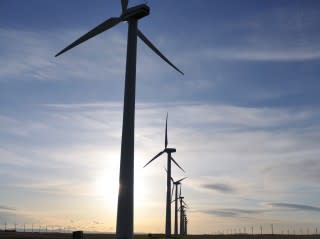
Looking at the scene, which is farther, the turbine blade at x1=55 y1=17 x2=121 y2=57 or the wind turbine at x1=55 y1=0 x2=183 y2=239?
the turbine blade at x1=55 y1=17 x2=121 y2=57

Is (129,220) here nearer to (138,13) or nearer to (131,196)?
(131,196)

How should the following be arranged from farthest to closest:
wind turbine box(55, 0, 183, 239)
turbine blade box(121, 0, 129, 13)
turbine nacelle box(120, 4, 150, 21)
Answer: turbine blade box(121, 0, 129, 13)
turbine nacelle box(120, 4, 150, 21)
wind turbine box(55, 0, 183, 239)

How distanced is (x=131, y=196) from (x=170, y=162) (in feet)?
231

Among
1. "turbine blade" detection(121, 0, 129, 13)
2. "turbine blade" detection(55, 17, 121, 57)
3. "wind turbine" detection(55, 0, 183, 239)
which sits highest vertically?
"turbine blade" detection(121, 0, 129, 13)

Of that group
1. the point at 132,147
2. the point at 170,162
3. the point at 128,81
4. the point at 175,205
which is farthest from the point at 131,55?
the point at 175,205

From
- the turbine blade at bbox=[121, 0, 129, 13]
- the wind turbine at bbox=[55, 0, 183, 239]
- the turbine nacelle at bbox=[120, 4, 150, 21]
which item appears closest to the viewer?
the wind turbine at bbox=[55, 0, 183, 239]

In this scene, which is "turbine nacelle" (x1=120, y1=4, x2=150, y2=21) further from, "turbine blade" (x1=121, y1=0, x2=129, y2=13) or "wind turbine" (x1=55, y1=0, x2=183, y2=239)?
"turbine blade" (x1=121, y1=0, x2=129, y2=13)

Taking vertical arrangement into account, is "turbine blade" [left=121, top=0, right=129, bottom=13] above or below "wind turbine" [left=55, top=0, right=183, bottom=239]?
above

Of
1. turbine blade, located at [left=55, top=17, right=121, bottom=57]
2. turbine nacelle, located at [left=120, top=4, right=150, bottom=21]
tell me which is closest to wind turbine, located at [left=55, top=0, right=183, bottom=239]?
turbine nacelle, located at [left=120, top=4, right=150, bottom=21]

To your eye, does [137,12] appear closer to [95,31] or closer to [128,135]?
[95,31]

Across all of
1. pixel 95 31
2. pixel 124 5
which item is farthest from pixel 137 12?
pixel 95 31

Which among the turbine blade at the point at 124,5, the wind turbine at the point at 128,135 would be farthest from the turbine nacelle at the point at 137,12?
the turbine blade at the point at 124,5

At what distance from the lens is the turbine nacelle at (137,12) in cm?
4947

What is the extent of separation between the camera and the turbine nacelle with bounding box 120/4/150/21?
49.5 meters
